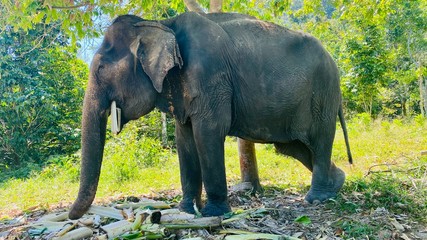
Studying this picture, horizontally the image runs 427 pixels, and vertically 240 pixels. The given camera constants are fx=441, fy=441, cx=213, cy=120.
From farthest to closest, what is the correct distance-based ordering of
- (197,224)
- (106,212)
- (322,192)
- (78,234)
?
(322,192) → (106,212) → (197,224) → (78,234)

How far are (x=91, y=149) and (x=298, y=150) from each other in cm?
244

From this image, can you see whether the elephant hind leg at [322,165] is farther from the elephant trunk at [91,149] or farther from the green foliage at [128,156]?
the green foliage at [128,156]

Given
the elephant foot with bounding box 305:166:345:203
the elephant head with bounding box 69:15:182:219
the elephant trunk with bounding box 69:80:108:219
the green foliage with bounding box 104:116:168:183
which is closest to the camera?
the elephant trunk with bounding box 69:80:108:219

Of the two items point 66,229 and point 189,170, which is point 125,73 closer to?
point 189,170

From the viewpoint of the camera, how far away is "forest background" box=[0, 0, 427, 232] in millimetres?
6297

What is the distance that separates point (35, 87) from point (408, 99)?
58.2 feet

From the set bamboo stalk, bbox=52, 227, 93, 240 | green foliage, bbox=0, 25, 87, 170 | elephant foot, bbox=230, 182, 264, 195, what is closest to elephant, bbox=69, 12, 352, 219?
bamboo stalk, bbox=52, 227, 93, 240

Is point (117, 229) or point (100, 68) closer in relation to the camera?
point (117, 229)

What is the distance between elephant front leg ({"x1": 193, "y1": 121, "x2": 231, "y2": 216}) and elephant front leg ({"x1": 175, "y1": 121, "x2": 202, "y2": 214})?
498mm

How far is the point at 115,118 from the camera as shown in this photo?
3775 millimetres

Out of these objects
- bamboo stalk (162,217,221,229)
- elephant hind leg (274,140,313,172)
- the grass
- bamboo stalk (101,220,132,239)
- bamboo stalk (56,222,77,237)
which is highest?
elephant hind leg (274,140,313,172)

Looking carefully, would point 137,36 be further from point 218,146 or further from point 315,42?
point 315,42

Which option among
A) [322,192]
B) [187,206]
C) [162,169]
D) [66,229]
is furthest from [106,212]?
[162,169]

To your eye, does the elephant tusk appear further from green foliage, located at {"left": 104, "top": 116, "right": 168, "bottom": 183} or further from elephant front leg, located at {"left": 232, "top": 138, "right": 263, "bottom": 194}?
green foliage, located at {"left": 104, "top": 116, "right": 168, "bottom": 183}
